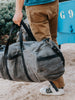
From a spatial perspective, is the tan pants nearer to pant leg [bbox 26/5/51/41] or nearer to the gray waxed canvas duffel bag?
pant leg [bbox 26/5/51/41]

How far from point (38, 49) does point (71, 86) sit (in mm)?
1090

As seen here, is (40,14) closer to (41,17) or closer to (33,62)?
(41,17)

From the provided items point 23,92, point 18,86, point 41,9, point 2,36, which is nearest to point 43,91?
point 23,92

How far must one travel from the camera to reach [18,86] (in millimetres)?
2473

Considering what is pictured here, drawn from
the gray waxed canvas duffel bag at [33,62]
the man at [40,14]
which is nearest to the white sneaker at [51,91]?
the man at [40,14]

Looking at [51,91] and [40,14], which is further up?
[40,14]

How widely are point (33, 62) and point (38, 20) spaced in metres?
0.56

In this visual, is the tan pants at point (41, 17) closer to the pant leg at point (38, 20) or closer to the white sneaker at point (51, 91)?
the pant leg at point (38, 20)

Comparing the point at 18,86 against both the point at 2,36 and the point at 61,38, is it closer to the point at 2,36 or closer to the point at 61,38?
the point at 61,38

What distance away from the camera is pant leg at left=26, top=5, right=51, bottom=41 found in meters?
1.79

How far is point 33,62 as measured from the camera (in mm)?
1464

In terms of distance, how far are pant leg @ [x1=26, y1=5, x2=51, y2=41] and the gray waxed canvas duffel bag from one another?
0.34 meters

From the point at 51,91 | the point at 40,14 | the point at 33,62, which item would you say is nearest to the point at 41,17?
the point at 40,14

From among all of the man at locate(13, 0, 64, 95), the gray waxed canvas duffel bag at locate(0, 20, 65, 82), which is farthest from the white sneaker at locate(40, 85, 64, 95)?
the gray waxed canvas duffel bag at locate(0, 20, 65, 82)
